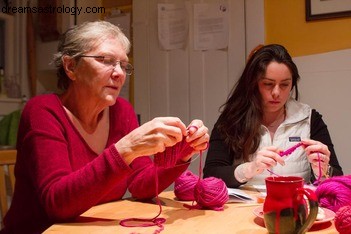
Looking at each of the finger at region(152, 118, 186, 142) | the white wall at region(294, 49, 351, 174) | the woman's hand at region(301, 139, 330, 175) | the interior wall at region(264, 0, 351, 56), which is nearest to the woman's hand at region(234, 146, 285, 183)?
the woman's hand at region(301, 139, 330, 175)

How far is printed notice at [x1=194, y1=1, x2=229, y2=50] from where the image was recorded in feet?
8.07

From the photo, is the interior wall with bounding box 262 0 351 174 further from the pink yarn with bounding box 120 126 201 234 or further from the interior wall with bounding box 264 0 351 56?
the pink yarn with bounding box 120 126 201 234

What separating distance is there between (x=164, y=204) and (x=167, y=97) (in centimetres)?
144

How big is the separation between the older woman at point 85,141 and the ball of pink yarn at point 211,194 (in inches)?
4.6

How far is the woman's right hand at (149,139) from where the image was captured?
3.40ft

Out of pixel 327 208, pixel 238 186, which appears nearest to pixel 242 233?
pixel 327 208

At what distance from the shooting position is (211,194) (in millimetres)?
1196

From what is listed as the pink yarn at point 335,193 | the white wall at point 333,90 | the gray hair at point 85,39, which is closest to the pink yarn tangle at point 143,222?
the pink yarn at point 335,193

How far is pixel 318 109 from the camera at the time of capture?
223 cm

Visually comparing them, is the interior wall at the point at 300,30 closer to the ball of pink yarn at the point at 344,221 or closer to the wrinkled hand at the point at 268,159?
the wrinkled hand at the point at 268,159

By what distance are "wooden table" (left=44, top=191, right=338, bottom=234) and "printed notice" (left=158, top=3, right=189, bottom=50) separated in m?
1.50

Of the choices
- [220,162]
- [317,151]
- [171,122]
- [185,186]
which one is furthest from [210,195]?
[220,162]

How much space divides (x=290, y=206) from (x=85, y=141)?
2.58 ft

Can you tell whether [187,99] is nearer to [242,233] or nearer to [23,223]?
[23,223]
